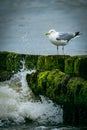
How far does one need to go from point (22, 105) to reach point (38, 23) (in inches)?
307

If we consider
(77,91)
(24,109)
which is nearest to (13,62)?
(24,109)

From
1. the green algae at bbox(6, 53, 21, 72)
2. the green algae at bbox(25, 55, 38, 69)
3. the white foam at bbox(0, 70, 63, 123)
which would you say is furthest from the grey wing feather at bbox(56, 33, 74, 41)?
the white foam at bbox(0, 70, 63, 123)

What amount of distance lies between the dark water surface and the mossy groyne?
3.27m

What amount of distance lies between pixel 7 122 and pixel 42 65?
1.28 meters

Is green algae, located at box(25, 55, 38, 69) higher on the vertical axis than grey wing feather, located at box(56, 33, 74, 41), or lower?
lower

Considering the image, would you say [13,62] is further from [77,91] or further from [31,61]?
[77,91]

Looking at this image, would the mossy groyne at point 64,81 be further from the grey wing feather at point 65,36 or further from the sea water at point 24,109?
the grey wing feather at point 65,36

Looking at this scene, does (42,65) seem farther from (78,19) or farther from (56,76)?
(78,19)

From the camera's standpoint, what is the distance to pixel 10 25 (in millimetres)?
19000

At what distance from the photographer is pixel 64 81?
34.7ft

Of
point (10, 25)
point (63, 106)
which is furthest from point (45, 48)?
point (63, 106)

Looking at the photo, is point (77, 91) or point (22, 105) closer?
point (77, 91)

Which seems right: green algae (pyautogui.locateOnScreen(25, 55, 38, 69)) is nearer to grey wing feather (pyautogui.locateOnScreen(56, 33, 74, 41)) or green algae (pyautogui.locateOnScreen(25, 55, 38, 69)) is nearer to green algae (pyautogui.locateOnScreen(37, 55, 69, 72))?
green algae (pyautogui.locateOnScreen(37, 55, 69, 72))

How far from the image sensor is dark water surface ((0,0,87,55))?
15.9 metres
